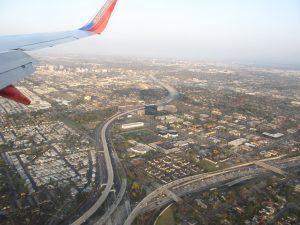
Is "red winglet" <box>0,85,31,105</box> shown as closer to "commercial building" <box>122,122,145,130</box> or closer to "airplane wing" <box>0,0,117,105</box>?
"airplane wing" <box>0,0,117,105</box>

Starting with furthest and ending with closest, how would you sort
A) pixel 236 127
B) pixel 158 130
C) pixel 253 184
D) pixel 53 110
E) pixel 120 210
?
1. pixel 53 110
2. pixel 236 127
3. pixel 158 130
4. pixel 253 184
5. pixel 120 210

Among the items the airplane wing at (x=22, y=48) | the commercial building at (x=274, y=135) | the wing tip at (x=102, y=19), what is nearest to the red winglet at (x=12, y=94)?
the airplane wing at (x=22, y=48)

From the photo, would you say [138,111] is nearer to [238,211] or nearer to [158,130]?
[158,130]

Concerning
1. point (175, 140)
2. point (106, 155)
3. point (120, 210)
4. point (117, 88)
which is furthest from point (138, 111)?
point (120, 210)

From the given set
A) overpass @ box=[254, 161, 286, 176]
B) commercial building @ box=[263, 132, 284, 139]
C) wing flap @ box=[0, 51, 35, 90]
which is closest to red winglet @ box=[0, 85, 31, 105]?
wing flap @ box=[0, 51, 35, 90]

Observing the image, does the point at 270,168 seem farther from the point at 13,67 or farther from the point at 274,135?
the point at 13,67

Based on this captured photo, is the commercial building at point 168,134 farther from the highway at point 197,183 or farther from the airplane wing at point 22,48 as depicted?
the airplane wing at point 22,48

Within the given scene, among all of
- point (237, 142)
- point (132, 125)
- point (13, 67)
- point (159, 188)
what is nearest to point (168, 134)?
point (132, 125)
